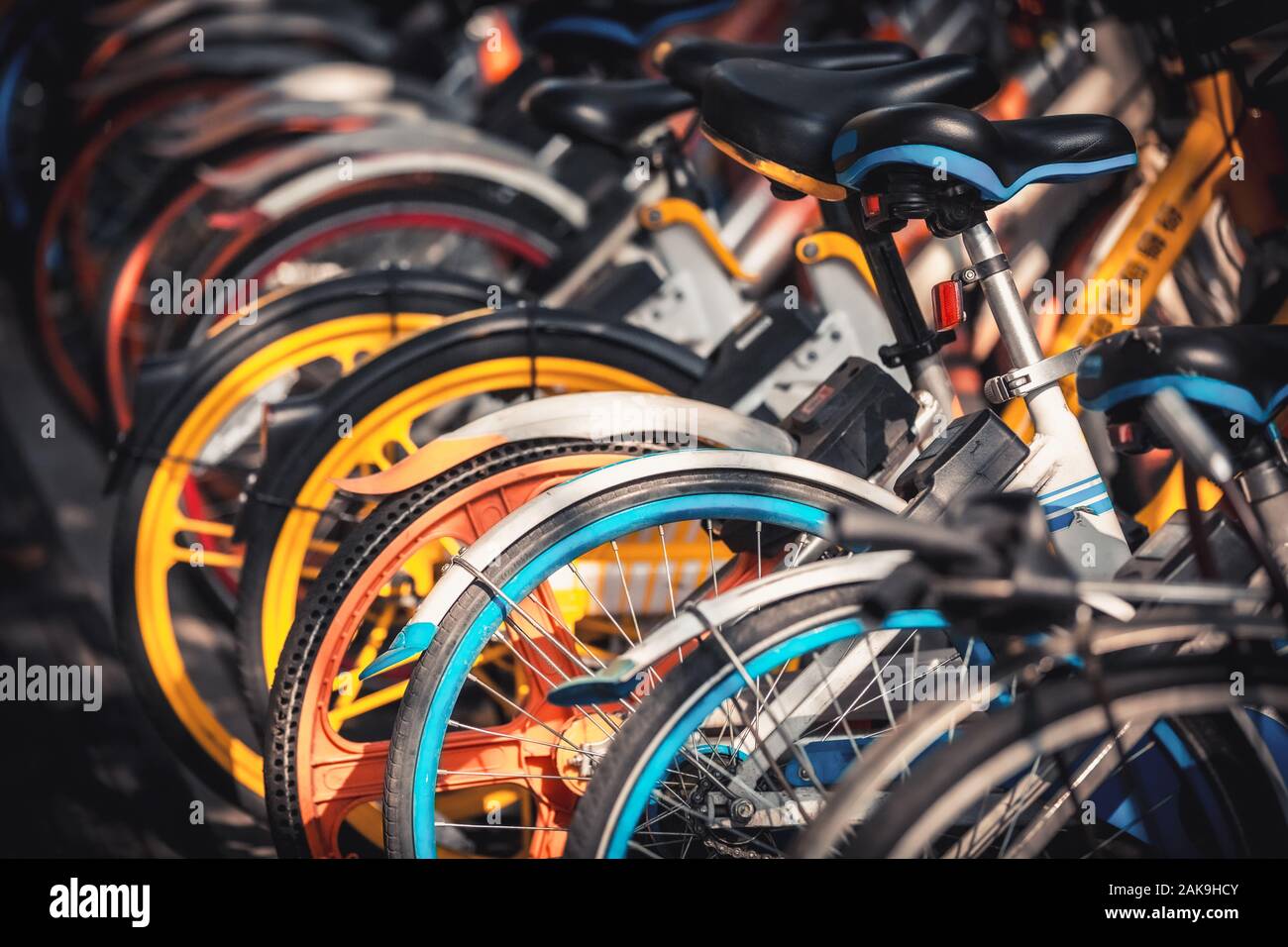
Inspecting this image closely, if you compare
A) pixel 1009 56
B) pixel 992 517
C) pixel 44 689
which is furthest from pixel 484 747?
pixel 1009 56

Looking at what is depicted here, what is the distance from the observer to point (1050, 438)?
2160mm

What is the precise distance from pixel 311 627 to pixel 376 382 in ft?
2.17

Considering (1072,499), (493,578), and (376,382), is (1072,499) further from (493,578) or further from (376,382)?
(376,382)

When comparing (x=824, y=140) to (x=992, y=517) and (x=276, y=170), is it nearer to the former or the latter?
(x=992, y=517)

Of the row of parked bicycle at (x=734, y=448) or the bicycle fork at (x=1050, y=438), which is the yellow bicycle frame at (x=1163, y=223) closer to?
the row of parked bicycle at (x=734, y=448)

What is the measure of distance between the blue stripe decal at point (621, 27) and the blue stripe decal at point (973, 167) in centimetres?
180

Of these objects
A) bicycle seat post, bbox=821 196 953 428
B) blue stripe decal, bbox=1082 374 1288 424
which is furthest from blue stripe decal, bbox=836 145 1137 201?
blue stripe decal, bbox=1082 374 1288 424

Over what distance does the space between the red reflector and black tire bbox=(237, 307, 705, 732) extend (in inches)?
30.1

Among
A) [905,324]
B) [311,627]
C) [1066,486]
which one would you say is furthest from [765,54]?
[311,627]

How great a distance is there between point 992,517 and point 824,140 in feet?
2.93

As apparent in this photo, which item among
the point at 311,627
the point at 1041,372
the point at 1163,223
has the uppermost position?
the point at 1163,223

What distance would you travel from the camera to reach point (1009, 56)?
12.6 ft

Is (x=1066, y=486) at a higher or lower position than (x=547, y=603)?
higher

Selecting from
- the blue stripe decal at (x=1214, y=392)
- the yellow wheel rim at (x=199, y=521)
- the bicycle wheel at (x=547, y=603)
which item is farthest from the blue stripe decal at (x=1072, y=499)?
the yellow wheel rim at (x=199, y=521)
